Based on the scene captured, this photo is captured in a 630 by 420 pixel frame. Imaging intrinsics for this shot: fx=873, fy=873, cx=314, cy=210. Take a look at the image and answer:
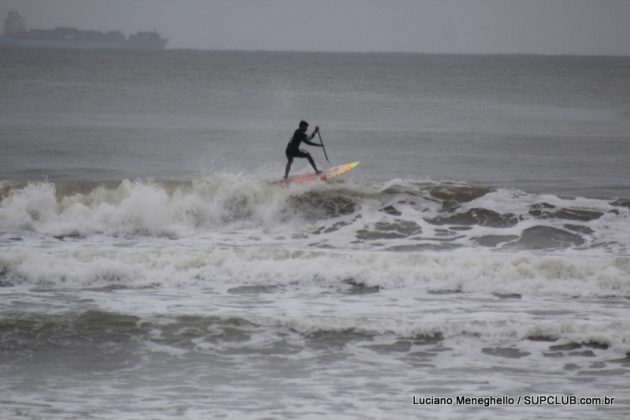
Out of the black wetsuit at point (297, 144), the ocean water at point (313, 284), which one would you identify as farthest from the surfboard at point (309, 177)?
the black wetsuit at point (297, 144)

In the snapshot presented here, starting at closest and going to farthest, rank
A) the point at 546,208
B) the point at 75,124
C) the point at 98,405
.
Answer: the point at 98,405 < the point at 546,208 < the point at 75,124

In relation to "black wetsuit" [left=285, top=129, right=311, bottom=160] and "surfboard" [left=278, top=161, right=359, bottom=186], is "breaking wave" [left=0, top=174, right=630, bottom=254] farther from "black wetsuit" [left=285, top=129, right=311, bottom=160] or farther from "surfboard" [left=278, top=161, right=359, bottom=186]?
"black wetsuit" [left=285, top=129, right=311, bottom=160]

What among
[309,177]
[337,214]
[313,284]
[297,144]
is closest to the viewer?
[313,284]

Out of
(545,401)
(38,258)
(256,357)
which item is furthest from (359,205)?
(545,401)

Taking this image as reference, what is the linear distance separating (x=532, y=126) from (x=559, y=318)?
107ft

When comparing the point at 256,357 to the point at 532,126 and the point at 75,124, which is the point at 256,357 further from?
the point at 532,126

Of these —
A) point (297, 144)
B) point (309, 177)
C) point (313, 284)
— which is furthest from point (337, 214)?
point (313, 284)

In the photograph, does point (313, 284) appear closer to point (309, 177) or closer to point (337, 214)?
point (337, 214)

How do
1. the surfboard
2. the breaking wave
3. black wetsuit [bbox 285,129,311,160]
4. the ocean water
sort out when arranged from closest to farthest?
the ocean water < the breaking wave < black wetsuit [bbox 285,129,311,160] < the surfboard

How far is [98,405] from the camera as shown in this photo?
31.2 ft

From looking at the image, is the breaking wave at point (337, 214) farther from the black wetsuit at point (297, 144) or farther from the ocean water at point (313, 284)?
the black wetsuit at point (297, 144)

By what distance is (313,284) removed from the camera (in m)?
14.8

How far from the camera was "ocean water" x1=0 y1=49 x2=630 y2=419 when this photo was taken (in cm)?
1003

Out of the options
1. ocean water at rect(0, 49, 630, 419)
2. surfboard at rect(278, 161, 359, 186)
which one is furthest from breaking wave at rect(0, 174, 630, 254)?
surfboard at rect(278, 161, 359, 186)
